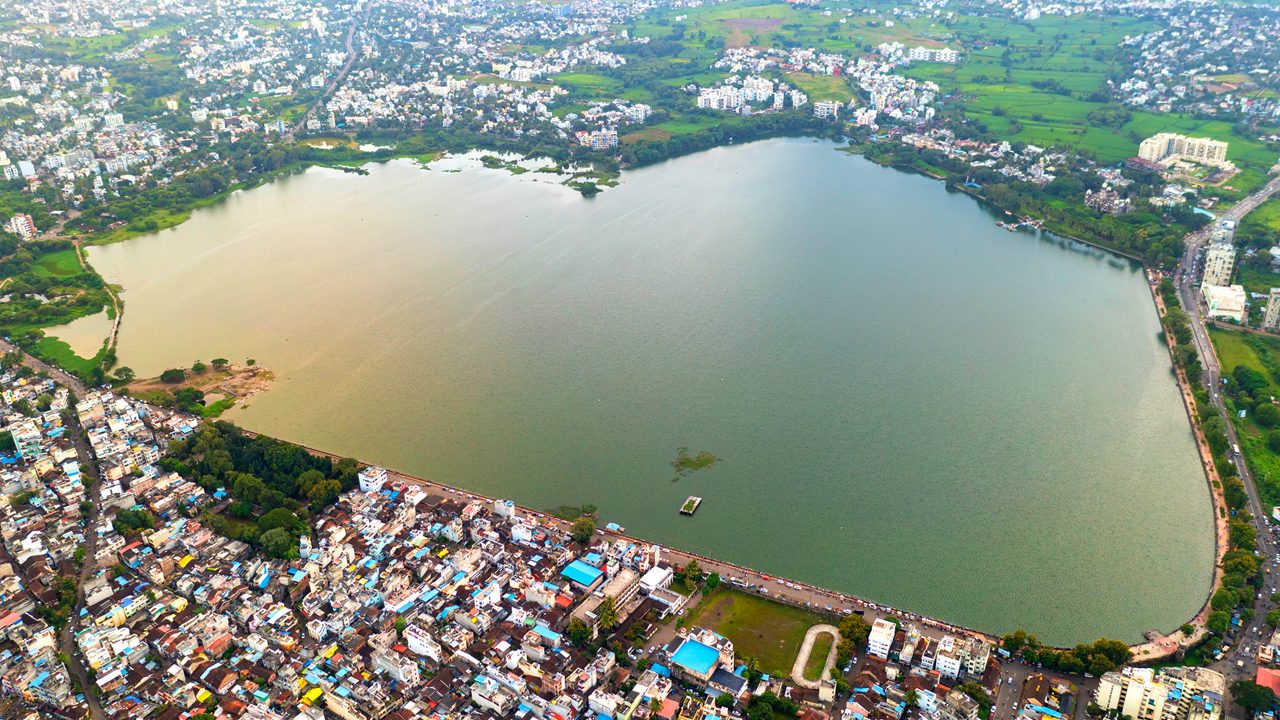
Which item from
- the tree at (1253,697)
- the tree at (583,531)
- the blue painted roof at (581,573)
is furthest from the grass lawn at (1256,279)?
the blue painted roof at (581,573)

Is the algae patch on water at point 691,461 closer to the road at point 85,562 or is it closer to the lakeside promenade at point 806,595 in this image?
the lakeside promenade at point 806,595

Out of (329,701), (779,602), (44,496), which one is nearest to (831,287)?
(779,602)

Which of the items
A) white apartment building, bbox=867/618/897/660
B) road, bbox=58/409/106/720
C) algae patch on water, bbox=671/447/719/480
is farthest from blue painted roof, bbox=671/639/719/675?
road, bbox=58/409/106/720

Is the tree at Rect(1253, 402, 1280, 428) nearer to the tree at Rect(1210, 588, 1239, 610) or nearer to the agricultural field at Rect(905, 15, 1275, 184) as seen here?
the tree at Rect(1210, 588, 1239, 610)

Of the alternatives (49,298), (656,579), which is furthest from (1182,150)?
(49,298)

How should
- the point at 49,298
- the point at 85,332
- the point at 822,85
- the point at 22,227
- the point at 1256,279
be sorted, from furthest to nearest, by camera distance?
the point at 822,85, the point at 22,227, the point at 49,298, the point at 1256,279, the point at 85,332

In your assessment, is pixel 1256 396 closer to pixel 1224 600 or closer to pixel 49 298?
pixel 1224 600
